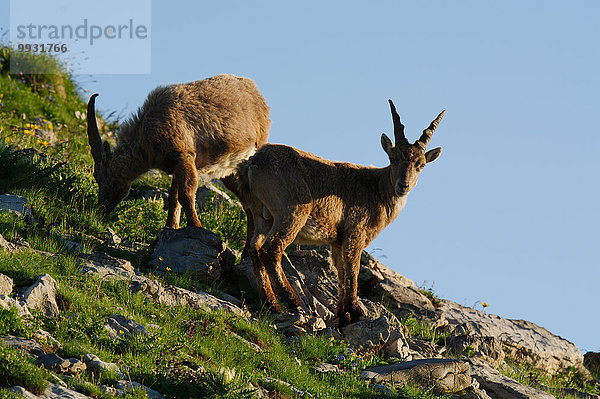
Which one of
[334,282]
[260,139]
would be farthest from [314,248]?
[260,139]

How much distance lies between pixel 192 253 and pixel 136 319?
3054mm

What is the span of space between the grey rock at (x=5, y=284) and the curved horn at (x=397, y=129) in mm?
5738

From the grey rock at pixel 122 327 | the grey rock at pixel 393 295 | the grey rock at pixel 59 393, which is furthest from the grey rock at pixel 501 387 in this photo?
the grey rock at pixel 59 393

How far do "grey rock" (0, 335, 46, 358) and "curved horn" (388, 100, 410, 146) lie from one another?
20.2ft

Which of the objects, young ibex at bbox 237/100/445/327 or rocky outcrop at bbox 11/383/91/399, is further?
young ibex at bbox 237/100/445/327

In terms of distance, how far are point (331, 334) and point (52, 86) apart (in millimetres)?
14442

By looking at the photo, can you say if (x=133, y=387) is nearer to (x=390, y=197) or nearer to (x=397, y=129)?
(x=390, y=197)

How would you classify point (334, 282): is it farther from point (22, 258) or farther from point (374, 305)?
point (22, 258)

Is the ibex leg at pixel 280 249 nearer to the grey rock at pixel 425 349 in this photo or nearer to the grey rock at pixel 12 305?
the grey rock at pixel 425 349

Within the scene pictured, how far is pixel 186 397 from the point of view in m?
7.58

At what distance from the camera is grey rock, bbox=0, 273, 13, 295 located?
8.51 metres

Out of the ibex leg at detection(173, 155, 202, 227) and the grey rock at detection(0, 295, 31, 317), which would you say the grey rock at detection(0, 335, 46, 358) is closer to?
the grey rock at detection(0, 295, 31, 317)

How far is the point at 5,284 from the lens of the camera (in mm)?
8594

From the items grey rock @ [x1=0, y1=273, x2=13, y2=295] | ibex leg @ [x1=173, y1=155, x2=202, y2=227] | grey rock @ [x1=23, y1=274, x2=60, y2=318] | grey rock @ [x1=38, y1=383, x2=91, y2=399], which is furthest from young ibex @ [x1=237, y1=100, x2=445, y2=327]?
grey rock @ [x1=38, y1=383, x2=91, y2=399]
